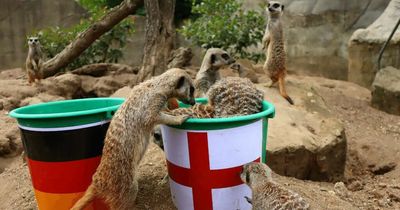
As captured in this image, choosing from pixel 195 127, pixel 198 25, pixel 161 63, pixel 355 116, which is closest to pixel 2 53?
pixel 198 25

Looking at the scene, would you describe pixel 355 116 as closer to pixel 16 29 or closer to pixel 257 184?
pixel 257 184

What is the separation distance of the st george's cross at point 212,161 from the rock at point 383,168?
1.89 meters

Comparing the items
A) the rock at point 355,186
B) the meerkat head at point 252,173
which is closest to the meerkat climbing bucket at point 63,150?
the meerkat head at point 252,173

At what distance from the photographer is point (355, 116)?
4617 millimetres

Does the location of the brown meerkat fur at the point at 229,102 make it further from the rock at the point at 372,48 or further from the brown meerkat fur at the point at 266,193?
the rock at the point at 372,48

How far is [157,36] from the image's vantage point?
4.00 metres

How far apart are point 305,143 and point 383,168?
85cm

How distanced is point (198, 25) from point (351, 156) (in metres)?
2.55

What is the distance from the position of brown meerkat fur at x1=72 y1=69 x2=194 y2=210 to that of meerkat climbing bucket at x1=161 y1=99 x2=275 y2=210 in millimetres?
95

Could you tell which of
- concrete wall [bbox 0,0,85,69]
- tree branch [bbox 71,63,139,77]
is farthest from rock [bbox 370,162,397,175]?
concrete wall [bbox 0,0,85,69]

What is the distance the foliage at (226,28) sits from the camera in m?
4.97

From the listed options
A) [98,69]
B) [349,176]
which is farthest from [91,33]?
[349,176]

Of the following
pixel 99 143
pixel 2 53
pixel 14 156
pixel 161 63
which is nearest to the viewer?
pixel 99 143

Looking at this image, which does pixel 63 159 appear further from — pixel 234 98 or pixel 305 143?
pixel 305 143
